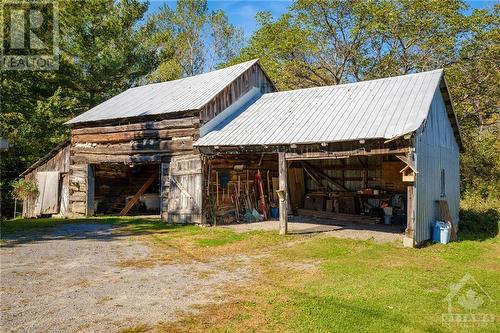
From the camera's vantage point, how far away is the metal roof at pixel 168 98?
58.9 ft

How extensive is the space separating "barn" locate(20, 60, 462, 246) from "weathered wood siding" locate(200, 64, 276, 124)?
58 mm

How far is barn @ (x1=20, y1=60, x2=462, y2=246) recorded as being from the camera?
13.0m

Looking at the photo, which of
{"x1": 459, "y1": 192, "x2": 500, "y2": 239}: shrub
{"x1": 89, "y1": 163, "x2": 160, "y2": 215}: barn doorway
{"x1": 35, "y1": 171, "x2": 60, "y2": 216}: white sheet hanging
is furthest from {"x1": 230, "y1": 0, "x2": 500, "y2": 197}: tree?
{"x1": 35, "y1": 171, "x2": 60, "y2": 216}: white sheet hanging

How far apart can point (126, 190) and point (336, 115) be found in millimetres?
14048

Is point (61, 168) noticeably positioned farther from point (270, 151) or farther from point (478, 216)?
point (478, 216)

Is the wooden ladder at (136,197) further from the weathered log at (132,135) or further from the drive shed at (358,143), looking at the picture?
the drive shed at (358,143)

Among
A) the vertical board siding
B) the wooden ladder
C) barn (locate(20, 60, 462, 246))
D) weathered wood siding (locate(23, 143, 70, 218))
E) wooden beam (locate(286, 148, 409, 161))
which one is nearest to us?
wooden beam (locate(286, 148, 409, 161))

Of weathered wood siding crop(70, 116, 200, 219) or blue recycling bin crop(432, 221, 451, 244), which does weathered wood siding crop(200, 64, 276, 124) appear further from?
blue recycling bin crop(432, 221, 451, 244)

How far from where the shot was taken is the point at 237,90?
19375mm

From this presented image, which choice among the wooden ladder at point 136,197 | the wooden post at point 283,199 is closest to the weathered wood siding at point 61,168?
the wooden ladder at point 136,197

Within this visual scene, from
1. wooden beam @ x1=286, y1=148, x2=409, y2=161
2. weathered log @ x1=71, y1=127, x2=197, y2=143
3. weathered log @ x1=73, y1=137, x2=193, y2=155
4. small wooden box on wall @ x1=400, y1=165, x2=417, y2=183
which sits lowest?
small wooden box on wall @ x1=400, y1=165, x2=417, y2=183

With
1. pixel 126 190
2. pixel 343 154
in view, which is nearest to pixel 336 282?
pixel 343 154

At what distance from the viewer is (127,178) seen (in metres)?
23.6

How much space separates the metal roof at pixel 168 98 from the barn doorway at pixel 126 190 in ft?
9.96
